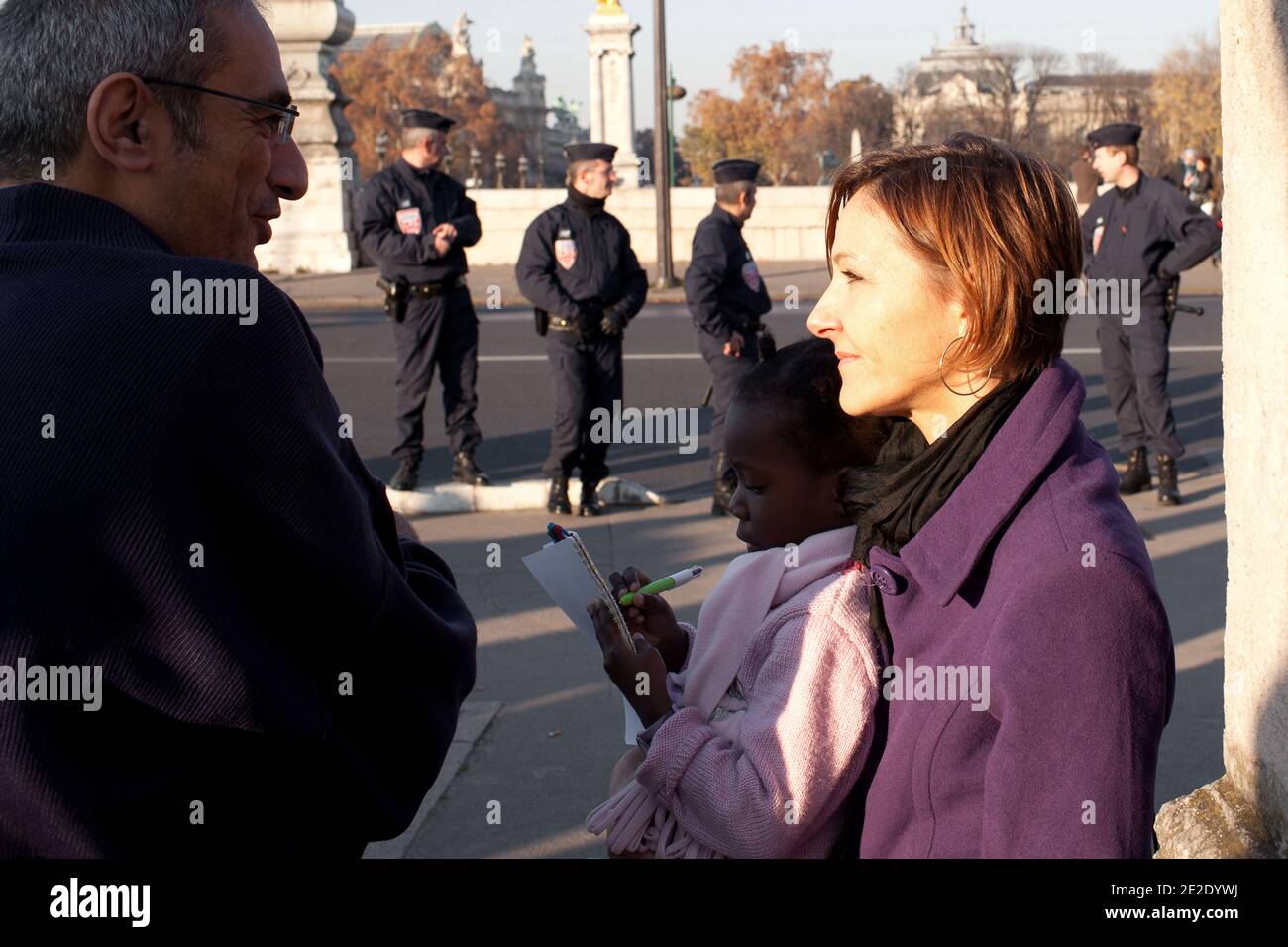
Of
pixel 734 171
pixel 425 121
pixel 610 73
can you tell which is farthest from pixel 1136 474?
pixel 610 73

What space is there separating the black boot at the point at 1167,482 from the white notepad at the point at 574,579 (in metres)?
6.80

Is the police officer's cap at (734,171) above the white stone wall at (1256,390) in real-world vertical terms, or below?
above

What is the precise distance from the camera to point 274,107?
1.96 metres

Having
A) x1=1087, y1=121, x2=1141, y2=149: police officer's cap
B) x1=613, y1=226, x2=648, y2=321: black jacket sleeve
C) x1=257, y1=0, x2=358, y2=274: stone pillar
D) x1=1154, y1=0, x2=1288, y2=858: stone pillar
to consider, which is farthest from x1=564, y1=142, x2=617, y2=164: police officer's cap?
x1=257, y1=0, x2=358, y2=274: stone pillar

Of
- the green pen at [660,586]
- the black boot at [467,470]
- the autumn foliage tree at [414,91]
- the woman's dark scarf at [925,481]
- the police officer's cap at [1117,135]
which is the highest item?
the autumn foliage tree at [414,91]

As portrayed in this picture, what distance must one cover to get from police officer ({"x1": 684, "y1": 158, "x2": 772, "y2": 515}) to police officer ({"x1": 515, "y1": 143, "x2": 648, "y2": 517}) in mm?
464

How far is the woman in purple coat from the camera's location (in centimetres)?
177

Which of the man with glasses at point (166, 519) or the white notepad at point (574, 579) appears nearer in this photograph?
the man with glasses at point (166, 519)

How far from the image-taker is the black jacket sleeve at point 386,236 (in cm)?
923

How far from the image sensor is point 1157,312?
896cm

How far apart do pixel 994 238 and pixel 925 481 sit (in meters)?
0.35

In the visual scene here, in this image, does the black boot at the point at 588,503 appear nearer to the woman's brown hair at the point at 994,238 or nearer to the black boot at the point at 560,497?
the black boot at the point at 560,497

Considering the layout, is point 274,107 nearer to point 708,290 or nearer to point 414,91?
point 708,290

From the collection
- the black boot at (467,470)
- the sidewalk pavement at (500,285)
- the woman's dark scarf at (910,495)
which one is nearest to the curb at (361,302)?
the sidewalk pavement at (500,285)
